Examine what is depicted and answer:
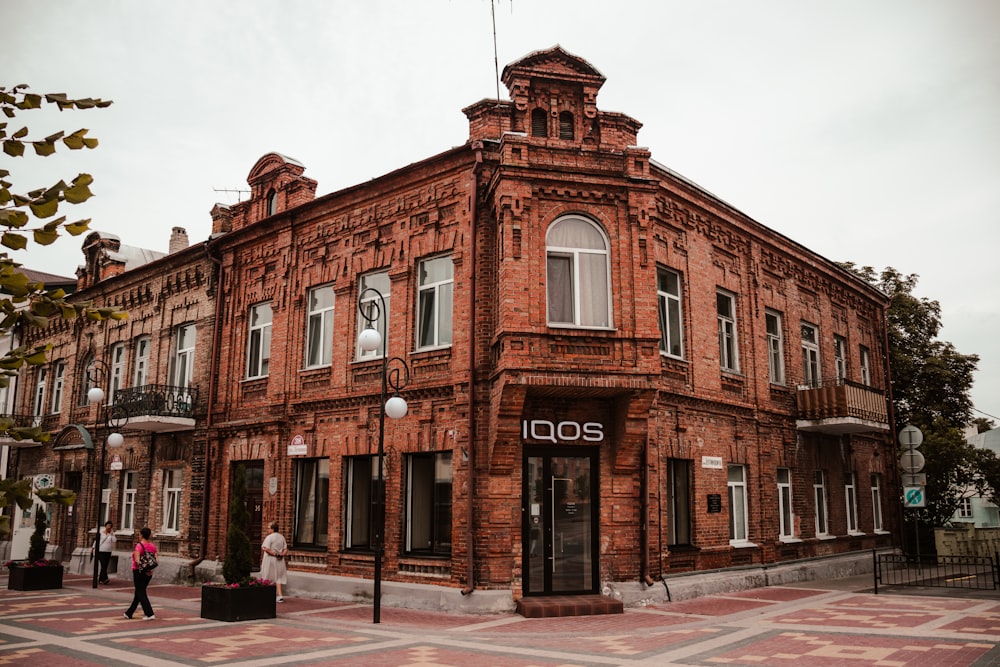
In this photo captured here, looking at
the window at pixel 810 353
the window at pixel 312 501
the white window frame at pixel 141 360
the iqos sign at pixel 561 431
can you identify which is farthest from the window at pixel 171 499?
the window at pixel 810 353

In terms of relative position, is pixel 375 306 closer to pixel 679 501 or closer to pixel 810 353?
pixel 679 501

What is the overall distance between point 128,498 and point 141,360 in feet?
13.9

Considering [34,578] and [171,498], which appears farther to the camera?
[171,498]

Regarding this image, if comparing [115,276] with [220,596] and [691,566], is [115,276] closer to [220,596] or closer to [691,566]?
[220,596]

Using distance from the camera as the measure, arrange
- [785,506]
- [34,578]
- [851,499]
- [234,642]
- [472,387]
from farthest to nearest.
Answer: [851,499] → [785,506] → [34,578] → [472,387] → [234,642]

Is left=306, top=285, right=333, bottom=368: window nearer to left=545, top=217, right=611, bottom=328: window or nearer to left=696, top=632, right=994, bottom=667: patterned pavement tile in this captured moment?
left=545, top=217, right=611, bottom=328: window

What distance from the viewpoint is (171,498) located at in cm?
2169

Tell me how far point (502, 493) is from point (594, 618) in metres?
2.68

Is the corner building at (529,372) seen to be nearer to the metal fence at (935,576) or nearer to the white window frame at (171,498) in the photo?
the metal fence at (935,576)

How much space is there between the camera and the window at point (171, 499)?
21.4 metres

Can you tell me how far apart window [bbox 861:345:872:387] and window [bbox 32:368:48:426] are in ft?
95.5

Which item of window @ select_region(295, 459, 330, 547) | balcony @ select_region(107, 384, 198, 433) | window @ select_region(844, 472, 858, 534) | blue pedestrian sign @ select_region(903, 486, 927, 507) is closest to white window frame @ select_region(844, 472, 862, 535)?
window @ select_region(844, 472, 858, 534)

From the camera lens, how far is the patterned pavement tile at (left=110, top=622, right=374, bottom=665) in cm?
1052

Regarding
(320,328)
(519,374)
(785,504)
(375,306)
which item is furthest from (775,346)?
(320,328)
